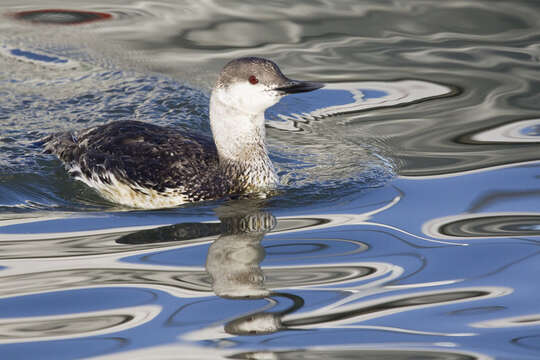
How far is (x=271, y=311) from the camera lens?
5133 millimetres

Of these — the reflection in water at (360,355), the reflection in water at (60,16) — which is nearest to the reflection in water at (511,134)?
the reflection in water at (360,355)

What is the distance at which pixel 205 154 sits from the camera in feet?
24.7

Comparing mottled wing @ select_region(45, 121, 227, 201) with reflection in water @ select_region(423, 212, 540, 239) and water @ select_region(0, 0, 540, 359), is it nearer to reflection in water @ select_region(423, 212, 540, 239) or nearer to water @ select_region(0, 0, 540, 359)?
water @ select_region(0, 0, 540, 359)

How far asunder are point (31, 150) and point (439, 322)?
16.1 ft

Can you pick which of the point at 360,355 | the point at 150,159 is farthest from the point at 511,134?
the point at 360,355

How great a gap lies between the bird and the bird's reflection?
32 cm

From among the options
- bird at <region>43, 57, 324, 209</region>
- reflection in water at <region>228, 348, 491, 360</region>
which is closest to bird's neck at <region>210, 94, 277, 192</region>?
bird at <region>43, 57, 324, 209</region>

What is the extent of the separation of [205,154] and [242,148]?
34cm

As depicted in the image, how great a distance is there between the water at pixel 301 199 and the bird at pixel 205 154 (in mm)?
199

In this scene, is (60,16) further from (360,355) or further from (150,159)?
(360,355)

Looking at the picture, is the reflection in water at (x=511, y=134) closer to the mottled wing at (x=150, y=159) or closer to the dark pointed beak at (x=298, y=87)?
the dark pointed beak at (x=298, y=87)

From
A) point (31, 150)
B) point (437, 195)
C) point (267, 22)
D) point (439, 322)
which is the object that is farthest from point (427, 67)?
point (439, 322)

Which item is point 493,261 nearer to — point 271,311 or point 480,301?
point 480,301

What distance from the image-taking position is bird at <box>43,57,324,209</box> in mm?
7012
